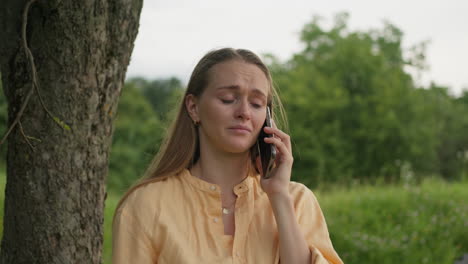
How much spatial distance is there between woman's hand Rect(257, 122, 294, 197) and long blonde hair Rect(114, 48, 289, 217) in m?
0.16

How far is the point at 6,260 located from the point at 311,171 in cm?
2794

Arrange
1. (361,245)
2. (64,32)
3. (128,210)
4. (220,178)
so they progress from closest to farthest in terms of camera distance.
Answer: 1. (128,210)
2. (220,178)
3. (64,32)
4. (361,245)

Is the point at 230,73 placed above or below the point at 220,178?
above

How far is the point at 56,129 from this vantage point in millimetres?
2904

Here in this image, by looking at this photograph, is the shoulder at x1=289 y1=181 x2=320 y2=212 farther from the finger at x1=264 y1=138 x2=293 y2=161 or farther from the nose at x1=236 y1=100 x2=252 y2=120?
the nose at x1=236 y1=100 x2=252 y2=120

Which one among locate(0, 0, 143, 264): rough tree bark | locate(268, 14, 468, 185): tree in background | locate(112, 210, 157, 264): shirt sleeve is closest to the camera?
locate(112, 210, 157, 264): shirt sleeve

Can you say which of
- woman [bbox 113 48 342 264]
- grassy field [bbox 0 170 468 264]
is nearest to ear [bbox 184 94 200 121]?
woman [bbox 113 48 342 264]

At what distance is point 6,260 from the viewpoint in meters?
3.05

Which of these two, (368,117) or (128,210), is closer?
(128,210)

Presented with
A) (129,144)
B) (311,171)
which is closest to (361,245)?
(311,171)

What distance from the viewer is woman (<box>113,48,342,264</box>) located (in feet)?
7.49

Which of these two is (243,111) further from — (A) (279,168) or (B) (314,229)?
(B) (314,229)

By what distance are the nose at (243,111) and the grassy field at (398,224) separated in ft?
16.9

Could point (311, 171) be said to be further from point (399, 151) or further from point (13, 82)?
point (13, 82)
